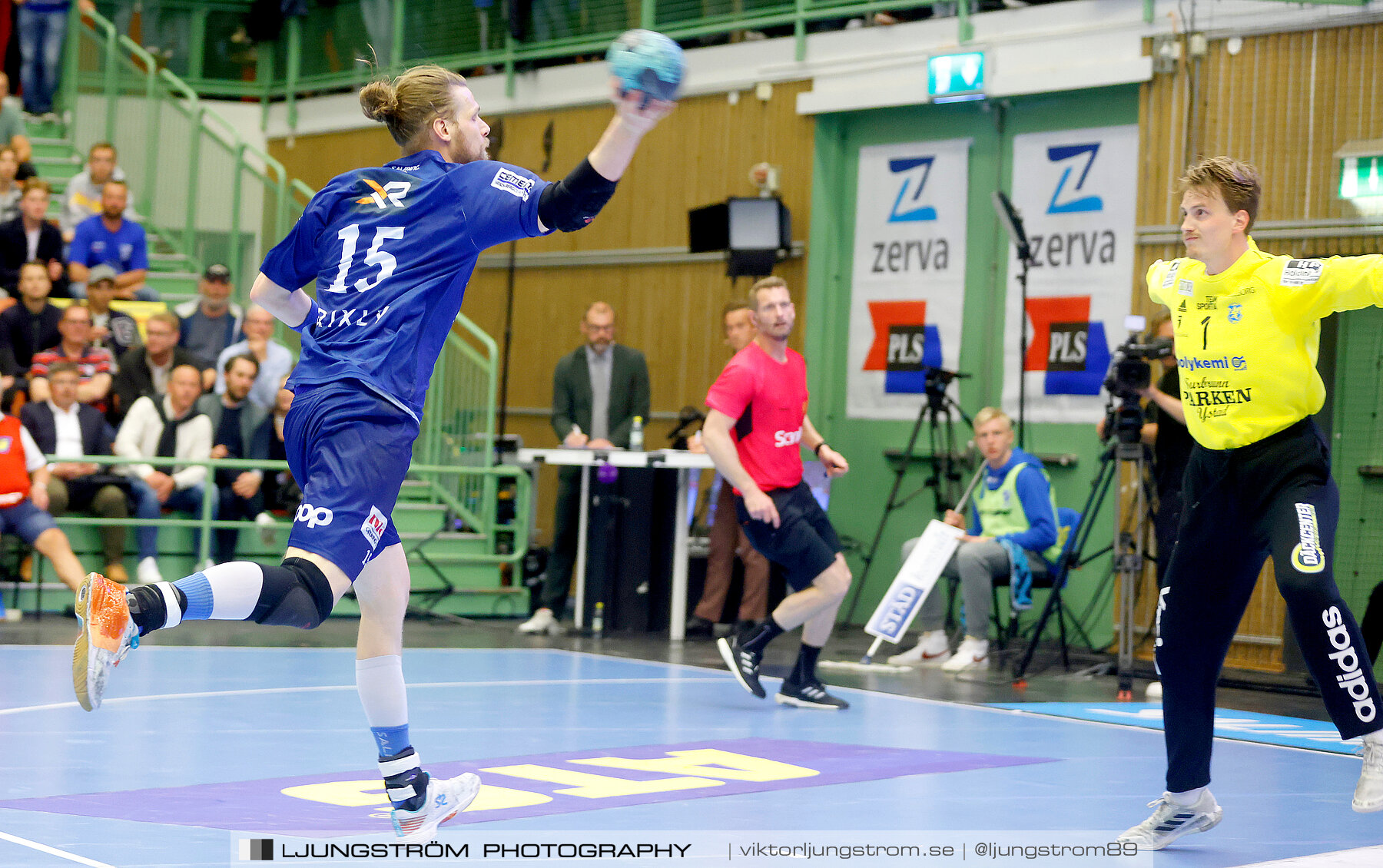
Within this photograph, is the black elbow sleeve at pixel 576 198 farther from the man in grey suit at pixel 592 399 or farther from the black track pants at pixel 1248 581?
the man in grey suit at pixel 592 399

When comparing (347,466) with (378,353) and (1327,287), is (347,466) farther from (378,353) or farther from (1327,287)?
(1327,287)

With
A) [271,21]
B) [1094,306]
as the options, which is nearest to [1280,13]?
[1094,306]

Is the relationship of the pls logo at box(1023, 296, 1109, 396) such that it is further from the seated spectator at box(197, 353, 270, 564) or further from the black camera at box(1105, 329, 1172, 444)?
the seated spectator at box(197, 353, 270, 564)

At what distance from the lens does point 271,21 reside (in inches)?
696

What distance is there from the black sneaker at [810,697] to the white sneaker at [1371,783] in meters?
3.45

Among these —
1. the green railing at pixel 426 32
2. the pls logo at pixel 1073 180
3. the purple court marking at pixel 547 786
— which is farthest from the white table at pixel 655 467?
the purple court marking at pixel 547 786

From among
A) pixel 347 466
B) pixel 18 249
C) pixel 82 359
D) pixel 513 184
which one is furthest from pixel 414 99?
pixel 18 249

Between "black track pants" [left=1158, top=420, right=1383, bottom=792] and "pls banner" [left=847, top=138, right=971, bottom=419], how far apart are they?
7.52 meters

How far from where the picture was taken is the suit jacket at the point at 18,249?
12.3 m

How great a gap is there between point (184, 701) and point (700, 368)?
714cm

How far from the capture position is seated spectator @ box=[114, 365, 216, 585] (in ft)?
35.2

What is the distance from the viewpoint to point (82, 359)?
11438 millimetres

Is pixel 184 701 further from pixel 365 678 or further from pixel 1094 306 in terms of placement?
pixel 1094 306

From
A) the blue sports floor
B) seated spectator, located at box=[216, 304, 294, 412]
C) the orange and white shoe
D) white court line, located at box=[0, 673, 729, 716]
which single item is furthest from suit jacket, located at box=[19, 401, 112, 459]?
the orange and white shoe
